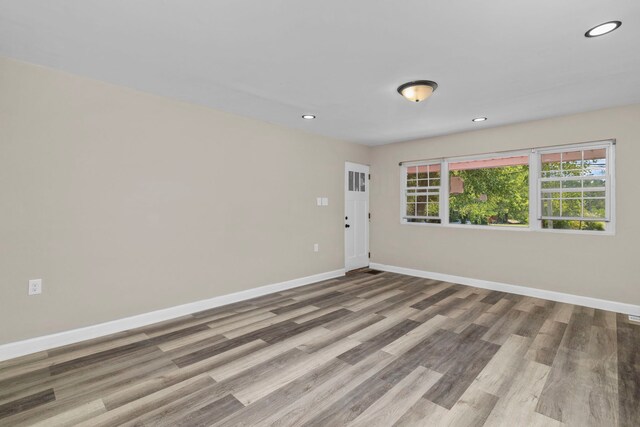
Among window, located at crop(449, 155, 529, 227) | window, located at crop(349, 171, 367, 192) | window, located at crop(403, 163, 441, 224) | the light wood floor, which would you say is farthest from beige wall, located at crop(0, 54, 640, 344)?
window, located at crop(449, 155, 529, 227)

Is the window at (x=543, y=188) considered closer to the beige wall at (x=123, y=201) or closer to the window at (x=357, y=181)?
the window at (x=357, y=181)

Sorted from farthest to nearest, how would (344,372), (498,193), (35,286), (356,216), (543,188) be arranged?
1. (498,193)
2. (356,216)
3. (543,188)
4. (35,286)
5. (344,372)

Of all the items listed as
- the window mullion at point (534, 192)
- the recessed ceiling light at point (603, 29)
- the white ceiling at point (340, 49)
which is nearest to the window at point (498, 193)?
the window mullion at point (534, 192)

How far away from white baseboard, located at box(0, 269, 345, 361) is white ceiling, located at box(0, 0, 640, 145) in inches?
→ 94.0

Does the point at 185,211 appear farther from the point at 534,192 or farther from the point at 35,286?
the point at 534,192

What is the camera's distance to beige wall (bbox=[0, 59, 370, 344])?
2.57 metres

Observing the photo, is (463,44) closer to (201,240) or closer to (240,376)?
(240,376)

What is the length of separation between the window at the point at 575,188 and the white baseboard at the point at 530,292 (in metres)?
0.91

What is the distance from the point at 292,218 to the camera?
4.74 m

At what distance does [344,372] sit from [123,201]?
269 cm

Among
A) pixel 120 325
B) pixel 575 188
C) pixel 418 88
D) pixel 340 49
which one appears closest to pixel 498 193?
pixel 575 188

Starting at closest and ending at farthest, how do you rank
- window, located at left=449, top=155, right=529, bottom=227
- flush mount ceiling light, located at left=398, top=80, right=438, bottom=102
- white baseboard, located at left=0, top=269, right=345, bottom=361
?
white baseboard, located at left=0, top=269, right=345, bottom=361 < flush mount ceiling light, located at left=398, top=80, right=438, bottom=102 < window, located at left=449, top=155, right=529, bottom=227

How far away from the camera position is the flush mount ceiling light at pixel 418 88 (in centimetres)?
291

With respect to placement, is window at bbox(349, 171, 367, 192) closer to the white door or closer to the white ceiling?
the white door
